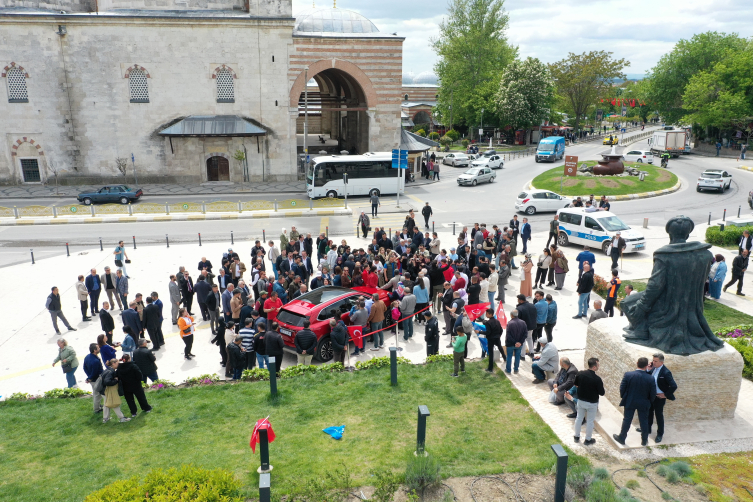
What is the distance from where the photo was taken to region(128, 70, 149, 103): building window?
40.1 metres

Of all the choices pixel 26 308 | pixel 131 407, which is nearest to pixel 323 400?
pixel 131 407

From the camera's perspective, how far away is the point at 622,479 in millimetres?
7938

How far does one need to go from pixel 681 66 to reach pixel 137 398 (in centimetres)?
7455

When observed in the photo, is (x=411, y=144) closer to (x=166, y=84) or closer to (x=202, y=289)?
(x=166, y=84)

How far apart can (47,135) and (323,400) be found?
130ft

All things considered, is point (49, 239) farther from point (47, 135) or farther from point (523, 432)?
point (523, 432)

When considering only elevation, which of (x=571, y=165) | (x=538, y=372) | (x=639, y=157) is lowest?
(x=538, y=372)

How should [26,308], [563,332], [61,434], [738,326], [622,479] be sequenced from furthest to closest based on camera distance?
1. [26,308]
2. [563,332]
3. [738,326]
4. [61,434]
5. [622,479]

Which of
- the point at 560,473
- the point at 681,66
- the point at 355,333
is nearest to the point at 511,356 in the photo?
the point at 355,333

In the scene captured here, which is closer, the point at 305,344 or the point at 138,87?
the point at 305,344

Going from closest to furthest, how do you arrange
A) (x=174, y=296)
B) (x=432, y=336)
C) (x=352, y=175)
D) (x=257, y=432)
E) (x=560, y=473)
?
(x=560, y=473), (x=257, y=432), (x=432, y=336), (x=174, y=296), (x=352, y=175)

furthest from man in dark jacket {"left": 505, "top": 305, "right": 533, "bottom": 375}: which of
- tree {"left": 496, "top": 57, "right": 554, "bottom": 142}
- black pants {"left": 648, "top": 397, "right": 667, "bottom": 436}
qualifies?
tree {"left": 496, "top": 57, "right": 554, "bottom": 142}

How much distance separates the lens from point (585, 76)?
72062mm

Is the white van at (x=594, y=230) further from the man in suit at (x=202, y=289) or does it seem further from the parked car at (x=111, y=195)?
the parked car at (x=111, y=195)
